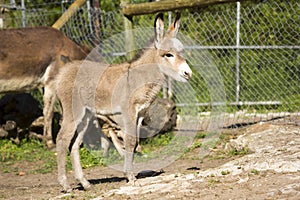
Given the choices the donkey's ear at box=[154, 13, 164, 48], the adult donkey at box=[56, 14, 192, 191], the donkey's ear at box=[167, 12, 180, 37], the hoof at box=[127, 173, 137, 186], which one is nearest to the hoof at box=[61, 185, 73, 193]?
the adult donkey at box=[56, 14, 192, 191]

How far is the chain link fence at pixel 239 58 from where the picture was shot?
9.52m

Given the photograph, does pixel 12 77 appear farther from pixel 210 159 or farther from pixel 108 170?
pixel 210 159

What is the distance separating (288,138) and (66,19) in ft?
18.0

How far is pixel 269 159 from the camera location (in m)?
5.19

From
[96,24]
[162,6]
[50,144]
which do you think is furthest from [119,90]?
[96,24]

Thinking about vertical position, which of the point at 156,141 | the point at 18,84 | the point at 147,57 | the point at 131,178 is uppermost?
the point at 147,57

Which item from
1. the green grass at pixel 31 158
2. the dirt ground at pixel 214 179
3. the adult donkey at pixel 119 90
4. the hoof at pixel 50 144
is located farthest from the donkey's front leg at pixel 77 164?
the hoof at pixel 50 144

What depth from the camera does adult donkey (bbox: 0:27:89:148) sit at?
8328 mm

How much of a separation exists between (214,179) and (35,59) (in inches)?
183

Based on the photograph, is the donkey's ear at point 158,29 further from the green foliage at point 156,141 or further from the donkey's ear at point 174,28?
the green foliage at point 156,141

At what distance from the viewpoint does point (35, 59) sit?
27.9 feet

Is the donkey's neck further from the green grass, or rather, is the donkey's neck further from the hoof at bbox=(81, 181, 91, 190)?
the green grass

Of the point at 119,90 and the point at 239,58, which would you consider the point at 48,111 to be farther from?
the point at 239,58

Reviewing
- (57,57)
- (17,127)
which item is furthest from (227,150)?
(17,127)
